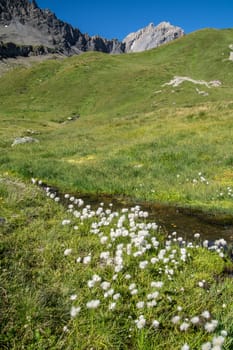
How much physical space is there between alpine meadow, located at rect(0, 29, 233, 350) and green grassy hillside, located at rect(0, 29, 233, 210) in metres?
0.14

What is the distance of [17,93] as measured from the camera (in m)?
82.3

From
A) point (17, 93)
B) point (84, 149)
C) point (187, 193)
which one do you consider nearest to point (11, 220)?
point (187, 193)

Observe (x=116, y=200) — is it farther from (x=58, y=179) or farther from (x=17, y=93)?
(x=17, y=93)

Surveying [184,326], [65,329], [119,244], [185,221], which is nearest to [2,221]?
[119,244]

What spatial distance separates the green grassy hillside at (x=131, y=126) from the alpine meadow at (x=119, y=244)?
0.14 metres

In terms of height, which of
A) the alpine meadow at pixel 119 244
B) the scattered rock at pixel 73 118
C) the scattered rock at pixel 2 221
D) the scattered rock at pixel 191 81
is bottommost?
the scattered rock at pixel 73 118

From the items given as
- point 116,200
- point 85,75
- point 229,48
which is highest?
point 229,48

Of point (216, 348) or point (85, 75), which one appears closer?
point (216, 348)

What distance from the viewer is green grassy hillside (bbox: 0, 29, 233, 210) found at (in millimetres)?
17562

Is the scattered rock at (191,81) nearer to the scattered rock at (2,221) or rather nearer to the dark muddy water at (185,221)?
the dark muddy water at (185,221)

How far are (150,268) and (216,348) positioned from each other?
280 centimetres

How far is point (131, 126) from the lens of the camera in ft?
125

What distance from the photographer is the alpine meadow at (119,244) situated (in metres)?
5.08

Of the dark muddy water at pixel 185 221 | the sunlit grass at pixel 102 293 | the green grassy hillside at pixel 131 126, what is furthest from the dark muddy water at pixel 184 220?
the sunlit grass at pixel 102 293
